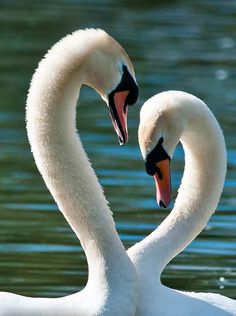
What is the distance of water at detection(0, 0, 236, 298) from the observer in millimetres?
11781

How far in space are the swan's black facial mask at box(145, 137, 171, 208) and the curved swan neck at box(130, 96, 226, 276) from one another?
0.31 meters

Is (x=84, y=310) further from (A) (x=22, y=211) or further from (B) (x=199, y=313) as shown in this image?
(A) (x=22, y=211)

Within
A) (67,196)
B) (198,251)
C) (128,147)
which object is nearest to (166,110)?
(67,196)

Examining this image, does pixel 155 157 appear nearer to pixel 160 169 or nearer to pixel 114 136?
pixel 160 169

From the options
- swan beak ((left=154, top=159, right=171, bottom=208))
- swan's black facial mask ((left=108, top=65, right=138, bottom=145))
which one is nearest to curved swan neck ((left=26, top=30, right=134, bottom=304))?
swan's black facial mask ((left=108, top=65, right=138, bottom=145))

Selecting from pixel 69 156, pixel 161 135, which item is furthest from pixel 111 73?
pixel 161 135

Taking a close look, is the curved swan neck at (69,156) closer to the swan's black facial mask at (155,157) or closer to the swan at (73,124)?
the swan at (73,124)

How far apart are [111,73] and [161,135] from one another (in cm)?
75

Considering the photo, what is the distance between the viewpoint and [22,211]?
13727 mm

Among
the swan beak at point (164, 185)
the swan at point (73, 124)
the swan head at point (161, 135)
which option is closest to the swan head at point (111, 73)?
the swan at point (73, 124)

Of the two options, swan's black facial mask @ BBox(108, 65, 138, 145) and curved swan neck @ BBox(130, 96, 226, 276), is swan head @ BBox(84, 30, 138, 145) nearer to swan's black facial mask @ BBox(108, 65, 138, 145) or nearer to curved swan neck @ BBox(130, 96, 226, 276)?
swan's black facial mask @ BBox(108, 65, 138, 145)

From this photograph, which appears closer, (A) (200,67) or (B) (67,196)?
(B) (67,196)

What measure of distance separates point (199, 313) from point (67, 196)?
1.00 metres

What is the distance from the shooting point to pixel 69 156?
9195 millimetres
